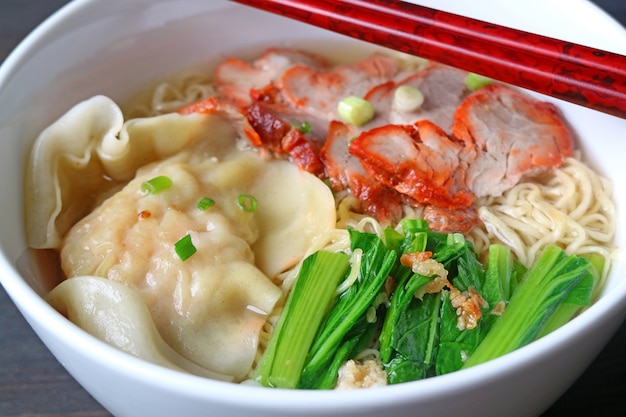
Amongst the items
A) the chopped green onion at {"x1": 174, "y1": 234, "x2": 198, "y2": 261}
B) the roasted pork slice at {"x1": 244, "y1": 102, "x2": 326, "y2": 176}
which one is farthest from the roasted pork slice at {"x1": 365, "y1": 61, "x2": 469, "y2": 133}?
the chopped green onion at {"x1": 174, "y1": 234, "x2": 198, "y2": 261}

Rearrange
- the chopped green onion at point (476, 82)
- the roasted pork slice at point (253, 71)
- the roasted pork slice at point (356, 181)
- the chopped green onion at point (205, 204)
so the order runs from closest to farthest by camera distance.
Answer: the chopped green onion at point (205, 204), the roasted pork slice at point (356, 181), the chopped green onion at point (476, 82), the roasted pork slice at point (253, 71)

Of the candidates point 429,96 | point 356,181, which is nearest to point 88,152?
point 356,181

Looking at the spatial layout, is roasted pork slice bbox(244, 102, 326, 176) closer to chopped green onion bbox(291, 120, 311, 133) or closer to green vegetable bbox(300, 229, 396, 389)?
chopped green onion bbox(291, 120, 311, 133)

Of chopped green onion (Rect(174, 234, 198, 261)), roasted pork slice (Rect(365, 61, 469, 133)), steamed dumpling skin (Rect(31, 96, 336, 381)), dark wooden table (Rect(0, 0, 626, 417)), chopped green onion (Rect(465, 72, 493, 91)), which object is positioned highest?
chopped green onion (Rect(465, 72, 493, 91))

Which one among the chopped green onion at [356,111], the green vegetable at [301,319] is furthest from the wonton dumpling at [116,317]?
the chopped green onion at [356,111]

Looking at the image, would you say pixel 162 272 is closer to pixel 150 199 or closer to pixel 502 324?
pixel 150 199

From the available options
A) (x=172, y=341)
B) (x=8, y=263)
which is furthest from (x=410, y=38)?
(x=8, y=263)

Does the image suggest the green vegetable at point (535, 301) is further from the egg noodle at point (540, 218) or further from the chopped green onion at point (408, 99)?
the chopped green onion at point (408, 99)
